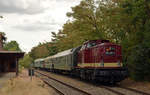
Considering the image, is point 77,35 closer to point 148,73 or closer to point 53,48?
point 148,73

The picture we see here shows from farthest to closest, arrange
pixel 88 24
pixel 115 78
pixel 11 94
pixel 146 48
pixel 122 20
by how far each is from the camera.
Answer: pixel 88 24, pixel 122 20, pixel 115 78, pixel 146 48, pixel 11 94

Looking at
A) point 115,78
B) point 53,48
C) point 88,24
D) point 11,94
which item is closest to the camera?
point 11,94

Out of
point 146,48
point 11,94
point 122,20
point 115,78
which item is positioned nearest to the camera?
point 11,94

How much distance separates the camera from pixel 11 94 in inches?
569

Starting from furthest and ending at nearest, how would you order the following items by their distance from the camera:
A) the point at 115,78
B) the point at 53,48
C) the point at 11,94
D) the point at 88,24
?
the point at 53,48
the point at 88,24
the point at 115,78
the point at 11,94

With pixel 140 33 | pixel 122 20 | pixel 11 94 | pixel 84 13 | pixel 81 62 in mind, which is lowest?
pixel 11 94

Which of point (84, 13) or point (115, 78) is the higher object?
point (84, 13)

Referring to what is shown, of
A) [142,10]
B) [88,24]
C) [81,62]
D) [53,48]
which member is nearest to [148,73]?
[142,10]

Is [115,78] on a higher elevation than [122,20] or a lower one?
lower

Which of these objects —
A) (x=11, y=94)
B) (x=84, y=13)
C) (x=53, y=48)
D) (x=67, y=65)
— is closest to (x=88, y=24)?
(x=84, y=13)

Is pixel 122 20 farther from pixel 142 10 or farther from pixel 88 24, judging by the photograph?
pixel 88 24

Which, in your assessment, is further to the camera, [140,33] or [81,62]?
[81,62]

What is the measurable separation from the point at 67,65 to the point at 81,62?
6.46 metres

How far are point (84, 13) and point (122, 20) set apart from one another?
23.8 feet
